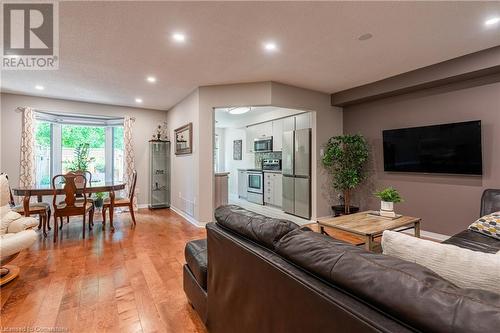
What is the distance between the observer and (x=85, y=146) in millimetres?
5695

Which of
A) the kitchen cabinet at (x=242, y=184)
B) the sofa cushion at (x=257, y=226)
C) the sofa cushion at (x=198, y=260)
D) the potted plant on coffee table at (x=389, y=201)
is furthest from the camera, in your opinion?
the kitchen cabinet at (x=242, y=184)

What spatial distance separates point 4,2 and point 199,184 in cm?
306

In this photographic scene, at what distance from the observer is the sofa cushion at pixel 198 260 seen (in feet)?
5.52

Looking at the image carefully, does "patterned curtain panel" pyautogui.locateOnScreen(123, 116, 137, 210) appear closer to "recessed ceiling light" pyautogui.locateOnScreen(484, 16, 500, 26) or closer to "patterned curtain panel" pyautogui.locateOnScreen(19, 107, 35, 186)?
"patterned curtain panel" pyautogui.locateOnScreen(19, 107, 35, 186)

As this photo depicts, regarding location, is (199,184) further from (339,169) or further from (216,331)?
(216,331)

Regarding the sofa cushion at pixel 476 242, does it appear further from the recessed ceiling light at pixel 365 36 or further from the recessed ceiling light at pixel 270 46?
the recessed ceiling light at pixel 270 46

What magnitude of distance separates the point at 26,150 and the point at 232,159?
16.5 feet

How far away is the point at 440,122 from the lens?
3.62m

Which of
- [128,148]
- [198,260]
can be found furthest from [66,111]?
[198,260]

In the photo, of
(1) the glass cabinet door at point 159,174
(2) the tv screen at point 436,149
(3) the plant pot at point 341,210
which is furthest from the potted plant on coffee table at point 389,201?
(1) the glass cabinet door at point 159,174

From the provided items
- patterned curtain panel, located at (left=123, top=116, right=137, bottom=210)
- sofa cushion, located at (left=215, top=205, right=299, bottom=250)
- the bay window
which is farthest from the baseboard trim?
sofa cushion, located at (left=215, top=205, right=299, bottom=250)

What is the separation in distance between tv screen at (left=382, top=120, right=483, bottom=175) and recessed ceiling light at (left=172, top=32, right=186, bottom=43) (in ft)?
11.7

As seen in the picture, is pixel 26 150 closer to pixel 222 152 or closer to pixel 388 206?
pixel 222 152

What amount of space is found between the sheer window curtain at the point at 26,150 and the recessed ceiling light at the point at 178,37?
4058 mm
